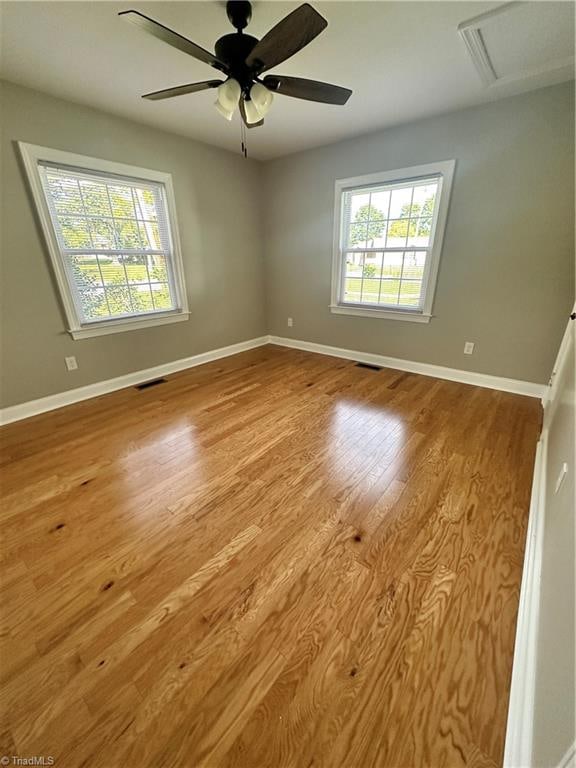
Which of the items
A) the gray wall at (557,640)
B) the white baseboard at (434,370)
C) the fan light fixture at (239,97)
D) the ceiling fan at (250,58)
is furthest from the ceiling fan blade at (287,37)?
the white baseboard at (434,370)

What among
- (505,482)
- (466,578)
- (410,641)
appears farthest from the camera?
(505,482)

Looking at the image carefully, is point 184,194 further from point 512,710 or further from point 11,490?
point 512,710

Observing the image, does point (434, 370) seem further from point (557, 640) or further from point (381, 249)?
A: point (557, 640)

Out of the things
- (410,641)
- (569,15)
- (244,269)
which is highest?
(569,15)

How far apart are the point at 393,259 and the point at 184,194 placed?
2415 mm

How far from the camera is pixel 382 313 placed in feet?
11.6

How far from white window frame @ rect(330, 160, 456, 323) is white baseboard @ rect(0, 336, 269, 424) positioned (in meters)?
1.60

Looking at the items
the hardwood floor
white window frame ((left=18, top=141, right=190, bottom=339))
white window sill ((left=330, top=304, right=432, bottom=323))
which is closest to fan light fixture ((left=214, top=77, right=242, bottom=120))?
white window frame ((left=18, top=141, right=190, bottom=339))

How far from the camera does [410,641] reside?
106 cm

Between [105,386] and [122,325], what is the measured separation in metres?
0.65

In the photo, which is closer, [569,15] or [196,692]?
[196,692]

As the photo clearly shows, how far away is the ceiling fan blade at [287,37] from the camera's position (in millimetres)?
1119

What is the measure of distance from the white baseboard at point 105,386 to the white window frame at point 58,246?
50 centimetres

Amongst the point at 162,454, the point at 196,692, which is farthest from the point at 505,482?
the point at 162,454
